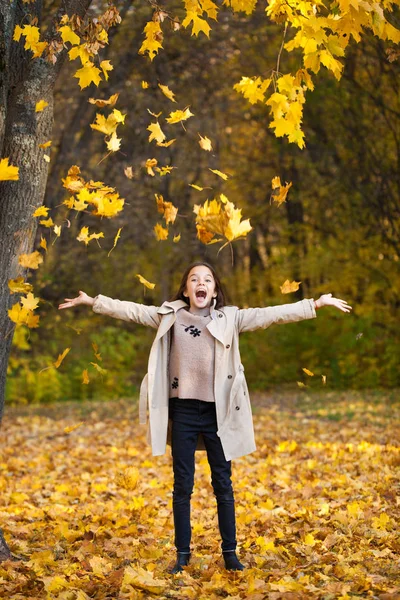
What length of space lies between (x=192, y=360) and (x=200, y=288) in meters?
0.39

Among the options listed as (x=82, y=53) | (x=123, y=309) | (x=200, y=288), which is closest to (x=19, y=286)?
(x=123, y=309)

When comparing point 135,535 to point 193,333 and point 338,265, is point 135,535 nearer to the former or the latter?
point 193,333

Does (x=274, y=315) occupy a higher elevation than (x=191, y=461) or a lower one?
higher

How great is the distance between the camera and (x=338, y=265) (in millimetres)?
17328

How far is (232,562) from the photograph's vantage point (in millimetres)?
4359

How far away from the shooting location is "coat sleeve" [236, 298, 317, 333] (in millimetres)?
4387

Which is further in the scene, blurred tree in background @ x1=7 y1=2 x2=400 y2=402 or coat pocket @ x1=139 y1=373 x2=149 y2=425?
Answer: blurred tree in background @ x1=7 y1=2 x2=400 y2=402

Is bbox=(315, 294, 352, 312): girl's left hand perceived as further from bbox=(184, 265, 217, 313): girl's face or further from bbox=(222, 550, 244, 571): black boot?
Answer: bbox=(222, 550, 244, 571): black boot

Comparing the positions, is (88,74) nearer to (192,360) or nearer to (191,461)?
(192,360)

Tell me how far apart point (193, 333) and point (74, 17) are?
1.82m

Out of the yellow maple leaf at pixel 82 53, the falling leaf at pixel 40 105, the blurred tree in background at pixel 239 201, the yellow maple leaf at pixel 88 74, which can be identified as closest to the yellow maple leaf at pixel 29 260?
the falling leaf at pixel 40 105

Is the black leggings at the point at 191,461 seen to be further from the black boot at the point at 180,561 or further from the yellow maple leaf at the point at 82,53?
the yellow maple leaf at the point at 82,53

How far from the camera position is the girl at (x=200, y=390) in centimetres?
433

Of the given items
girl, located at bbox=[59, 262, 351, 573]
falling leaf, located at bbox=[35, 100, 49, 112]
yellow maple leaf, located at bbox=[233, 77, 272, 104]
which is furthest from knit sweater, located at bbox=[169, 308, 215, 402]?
falling leaf, located at bbox=[35, 100, 49, 112]
